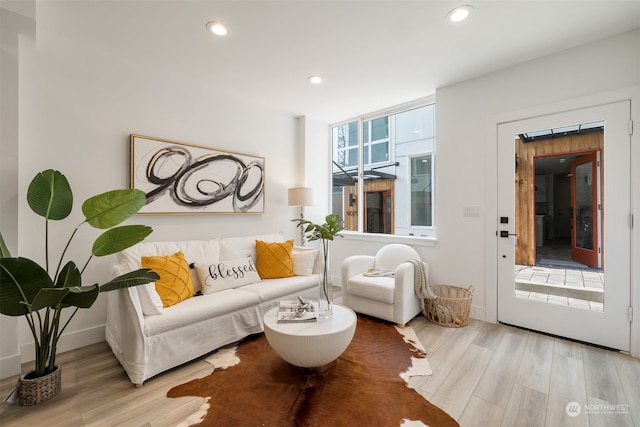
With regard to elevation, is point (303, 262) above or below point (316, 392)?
above

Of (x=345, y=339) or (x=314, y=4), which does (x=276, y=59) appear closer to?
(x=314, y=4)

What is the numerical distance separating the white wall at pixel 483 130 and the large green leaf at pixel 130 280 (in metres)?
2.95

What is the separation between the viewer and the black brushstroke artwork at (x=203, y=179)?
9.56 ft

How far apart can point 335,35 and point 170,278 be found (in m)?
2.49

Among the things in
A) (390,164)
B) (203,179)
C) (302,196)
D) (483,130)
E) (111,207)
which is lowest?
(111,207)

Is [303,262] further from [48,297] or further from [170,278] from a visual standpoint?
[48,297]

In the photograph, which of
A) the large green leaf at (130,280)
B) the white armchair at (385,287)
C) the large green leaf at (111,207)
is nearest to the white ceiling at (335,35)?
the large green leaf at (111,207)

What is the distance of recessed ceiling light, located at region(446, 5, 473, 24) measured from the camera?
6.70 ft

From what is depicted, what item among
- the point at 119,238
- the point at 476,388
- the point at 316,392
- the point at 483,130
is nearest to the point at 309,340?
the point at 316,392

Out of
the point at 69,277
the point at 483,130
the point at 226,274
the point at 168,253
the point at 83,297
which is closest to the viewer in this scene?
the point at 83,297

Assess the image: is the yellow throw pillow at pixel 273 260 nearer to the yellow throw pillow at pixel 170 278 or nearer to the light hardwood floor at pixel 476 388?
the yellow throw pillow at pixel 170 278

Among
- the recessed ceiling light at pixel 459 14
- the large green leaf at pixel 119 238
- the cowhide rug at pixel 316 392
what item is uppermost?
the recessed ceiling light at pixel 459 14

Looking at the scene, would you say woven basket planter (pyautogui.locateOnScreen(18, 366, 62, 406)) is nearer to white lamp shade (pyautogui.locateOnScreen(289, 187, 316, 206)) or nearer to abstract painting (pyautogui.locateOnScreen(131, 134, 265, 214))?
abstract painting (pyautogui.locateOnScreen(131, 134, 265, 214))

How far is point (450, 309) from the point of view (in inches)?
117
